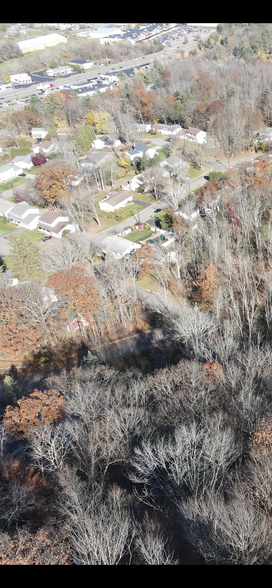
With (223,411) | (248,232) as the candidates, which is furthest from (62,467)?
(248,232)

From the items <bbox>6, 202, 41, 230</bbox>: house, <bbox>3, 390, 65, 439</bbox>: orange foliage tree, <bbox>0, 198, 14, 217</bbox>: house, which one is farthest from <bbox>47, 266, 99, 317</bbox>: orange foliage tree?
<bbox>0, 198, 14, 217</bbox>: house

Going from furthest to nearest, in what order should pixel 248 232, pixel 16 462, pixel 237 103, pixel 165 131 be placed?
pixel 165 131, pixel 237 103, pixel 248 232, pixel 16 462

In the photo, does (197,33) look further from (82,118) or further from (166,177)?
(166,177)

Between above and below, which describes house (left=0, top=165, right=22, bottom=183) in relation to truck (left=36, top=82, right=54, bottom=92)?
below

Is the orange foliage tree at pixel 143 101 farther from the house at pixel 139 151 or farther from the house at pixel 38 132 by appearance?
the house at pixel 38 132

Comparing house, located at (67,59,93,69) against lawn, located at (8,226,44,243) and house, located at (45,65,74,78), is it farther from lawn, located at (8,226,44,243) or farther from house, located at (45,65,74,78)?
lawn, located at (8,226,44,243)

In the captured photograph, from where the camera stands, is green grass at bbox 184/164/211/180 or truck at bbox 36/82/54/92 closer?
green grass at bbox 184/164/211/180

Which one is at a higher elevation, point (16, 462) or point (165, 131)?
point (165, 131)

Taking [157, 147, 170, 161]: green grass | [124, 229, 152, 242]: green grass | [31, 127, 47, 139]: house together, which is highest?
[31, 127, 47, 139]: house
